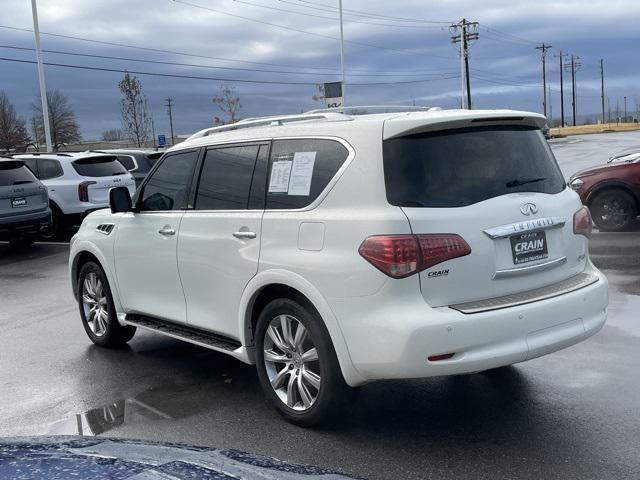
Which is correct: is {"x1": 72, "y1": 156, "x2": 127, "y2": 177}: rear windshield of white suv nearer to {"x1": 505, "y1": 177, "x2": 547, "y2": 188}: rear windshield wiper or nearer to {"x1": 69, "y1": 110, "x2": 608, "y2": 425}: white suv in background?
{"x1": 69, "y1": 110, "x2": 608, "y2": 425}: white suv in background

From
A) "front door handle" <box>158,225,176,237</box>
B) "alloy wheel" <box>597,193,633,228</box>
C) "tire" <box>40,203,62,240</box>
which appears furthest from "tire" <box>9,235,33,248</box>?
"alloy wheel" <box>597,193,633,228</box>

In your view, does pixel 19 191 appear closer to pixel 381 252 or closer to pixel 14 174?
pixel 14 174

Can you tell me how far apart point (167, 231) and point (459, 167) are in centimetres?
239

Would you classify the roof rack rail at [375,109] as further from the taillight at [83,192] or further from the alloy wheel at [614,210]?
the taillight at [83,192]

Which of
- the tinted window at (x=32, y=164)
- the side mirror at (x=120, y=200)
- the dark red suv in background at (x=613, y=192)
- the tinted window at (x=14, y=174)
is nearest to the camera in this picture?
the side mirror at (x=120, y=200)

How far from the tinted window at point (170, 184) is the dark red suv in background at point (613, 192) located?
838 cm

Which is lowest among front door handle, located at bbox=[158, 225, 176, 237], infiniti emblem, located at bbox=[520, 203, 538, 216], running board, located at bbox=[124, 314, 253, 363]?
running board, located at bbox=[124, 314, 253, 363]

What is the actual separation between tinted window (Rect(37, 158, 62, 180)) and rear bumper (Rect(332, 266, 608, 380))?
12964 millimetres

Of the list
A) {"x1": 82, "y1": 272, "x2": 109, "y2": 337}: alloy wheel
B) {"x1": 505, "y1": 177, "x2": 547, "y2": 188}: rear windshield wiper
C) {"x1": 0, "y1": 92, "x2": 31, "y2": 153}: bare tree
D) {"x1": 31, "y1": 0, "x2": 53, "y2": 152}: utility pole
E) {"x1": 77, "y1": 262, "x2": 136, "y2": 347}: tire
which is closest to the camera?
{"x1": 505, "y1": 177, "x2": 547, "y2": 188}: rear windshield wiper

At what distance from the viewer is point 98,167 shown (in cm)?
1575

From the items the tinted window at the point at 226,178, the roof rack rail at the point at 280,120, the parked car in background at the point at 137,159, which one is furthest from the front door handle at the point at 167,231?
the parked car in background at the point at 137,159

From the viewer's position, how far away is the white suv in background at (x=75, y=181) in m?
15.2

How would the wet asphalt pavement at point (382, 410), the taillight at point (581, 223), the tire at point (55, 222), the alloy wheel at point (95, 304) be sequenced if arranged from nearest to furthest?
the wet asphalt pavement at point (382, 410)
the taillight at point (581, 223)
the alloy wheel at point (95, 304)
the tire at point (55, 222)

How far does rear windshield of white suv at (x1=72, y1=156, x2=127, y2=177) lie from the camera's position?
15.6m
